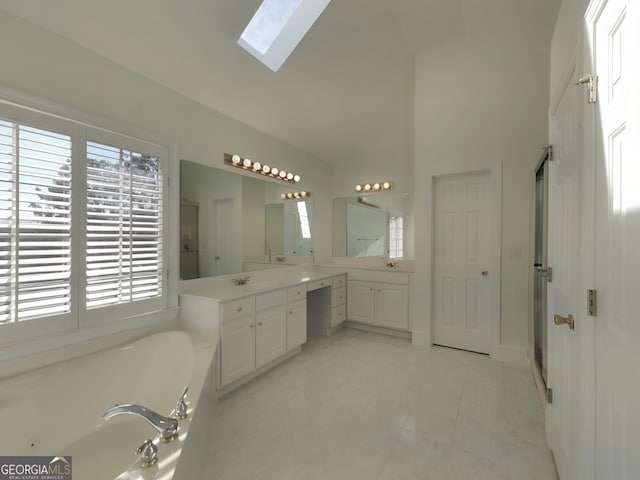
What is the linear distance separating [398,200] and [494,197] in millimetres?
1195

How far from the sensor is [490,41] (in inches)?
114

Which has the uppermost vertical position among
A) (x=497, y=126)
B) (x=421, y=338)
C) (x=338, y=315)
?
(x=497, y=126)

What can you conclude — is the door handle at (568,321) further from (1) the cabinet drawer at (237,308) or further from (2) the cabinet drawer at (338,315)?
(2) the cabinet drawer at (338,315)

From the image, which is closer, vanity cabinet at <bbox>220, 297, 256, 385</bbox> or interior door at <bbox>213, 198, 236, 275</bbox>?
vanity cabinet at <bbox>220, 297, 256, 385</bbox>

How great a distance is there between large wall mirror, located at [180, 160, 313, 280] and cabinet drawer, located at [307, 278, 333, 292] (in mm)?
572

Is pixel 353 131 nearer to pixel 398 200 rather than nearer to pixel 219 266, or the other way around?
pixel 398 200

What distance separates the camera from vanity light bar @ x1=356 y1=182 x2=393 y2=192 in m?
3.96

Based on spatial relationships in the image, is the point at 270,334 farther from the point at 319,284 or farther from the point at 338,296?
the point at 338,296

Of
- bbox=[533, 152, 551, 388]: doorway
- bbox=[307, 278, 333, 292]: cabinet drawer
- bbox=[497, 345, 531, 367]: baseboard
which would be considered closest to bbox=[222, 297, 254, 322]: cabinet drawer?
bbox=[307, 278, 333, 292]: cabinet drawer

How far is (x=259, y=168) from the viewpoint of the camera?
3221 millimetres

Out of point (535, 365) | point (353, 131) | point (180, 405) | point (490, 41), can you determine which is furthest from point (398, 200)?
point (180, 405)

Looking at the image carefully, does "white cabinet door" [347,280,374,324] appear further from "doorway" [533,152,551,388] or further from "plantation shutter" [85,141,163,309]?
"plantation shutter" [85,141,163,309]

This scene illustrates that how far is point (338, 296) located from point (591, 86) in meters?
3.11

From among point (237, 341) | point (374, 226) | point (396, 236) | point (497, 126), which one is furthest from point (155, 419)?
point (497, 126)
